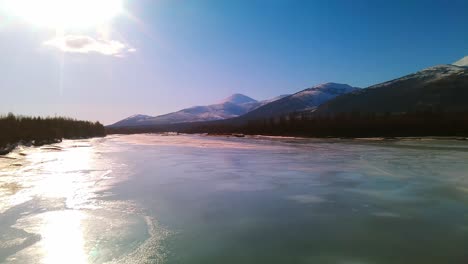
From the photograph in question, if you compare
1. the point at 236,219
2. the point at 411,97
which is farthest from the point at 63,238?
the point at 411,97

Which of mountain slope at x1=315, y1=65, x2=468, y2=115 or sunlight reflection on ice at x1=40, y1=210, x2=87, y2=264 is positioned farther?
mountain slope at x1=315, y1=65, x2=468, y2=115

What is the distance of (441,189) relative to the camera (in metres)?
9.94

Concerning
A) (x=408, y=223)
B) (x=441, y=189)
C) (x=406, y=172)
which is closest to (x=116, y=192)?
(x=408, y=223)

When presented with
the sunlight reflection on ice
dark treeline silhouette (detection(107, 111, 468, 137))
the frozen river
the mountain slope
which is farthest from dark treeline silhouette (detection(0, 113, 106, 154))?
the mountain slope

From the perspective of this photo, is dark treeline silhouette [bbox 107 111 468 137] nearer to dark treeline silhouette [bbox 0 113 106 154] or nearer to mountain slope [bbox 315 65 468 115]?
dark treeline silhouette [bbox 0 113 106 154]

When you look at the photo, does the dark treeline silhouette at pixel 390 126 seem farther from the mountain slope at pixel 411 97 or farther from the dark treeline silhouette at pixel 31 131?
the mountain slope at pixel 411 97

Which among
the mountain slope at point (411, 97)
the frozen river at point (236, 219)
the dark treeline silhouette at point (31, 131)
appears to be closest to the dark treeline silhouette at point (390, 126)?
the dark treeline silhouette at point (31, 131)

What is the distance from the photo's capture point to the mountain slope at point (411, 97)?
115938mm

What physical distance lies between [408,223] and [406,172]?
25.6 feet

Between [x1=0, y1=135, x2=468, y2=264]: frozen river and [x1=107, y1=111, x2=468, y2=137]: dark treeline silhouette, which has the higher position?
[x1=107, y1=111, x2=468, y2=137]: dark treeline silhouette

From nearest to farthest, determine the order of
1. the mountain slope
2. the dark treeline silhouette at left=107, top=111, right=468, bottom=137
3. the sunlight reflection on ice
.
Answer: the sunlight reflection on ice < the dark treeline silhouette at left=107, top=111, right=468, bottom=137 < the mountain slope

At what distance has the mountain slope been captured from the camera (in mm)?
115938

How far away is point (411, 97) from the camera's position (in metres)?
135

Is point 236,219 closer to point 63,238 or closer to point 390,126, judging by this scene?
point 63,238
